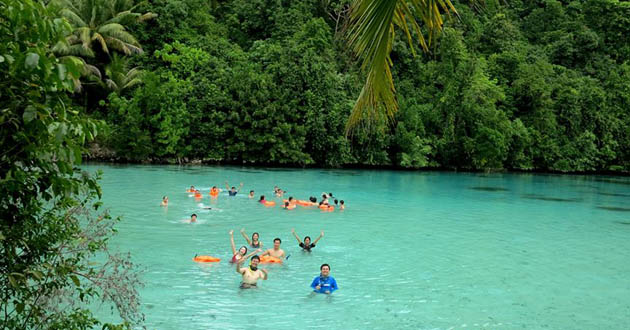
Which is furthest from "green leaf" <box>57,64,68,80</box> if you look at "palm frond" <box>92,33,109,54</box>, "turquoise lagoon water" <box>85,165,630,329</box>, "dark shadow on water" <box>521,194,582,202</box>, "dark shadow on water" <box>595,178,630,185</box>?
"dark shadow on water" <box>595,178,630,185</box>

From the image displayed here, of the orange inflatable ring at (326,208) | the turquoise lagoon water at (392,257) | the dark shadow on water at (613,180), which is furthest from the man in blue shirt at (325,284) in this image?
the dark shadow on water at (613,180)

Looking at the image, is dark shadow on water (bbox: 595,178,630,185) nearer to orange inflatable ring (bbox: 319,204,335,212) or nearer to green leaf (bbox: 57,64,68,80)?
orange inflatable ring (bbox: 319,204,335,212)

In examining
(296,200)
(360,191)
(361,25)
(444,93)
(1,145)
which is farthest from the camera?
(444,93)

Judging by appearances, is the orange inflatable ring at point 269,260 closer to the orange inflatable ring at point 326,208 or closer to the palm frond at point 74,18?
the orange inflatable ring at point 326,208

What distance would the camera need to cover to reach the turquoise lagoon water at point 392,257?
10875mm

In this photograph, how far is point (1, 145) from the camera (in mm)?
3254

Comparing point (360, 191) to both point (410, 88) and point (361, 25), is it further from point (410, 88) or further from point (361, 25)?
point (361, 25)

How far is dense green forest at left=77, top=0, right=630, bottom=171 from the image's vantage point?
1566 inches

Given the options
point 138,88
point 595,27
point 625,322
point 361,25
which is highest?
point 595,27

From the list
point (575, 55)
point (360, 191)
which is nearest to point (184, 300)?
point (360, 191)

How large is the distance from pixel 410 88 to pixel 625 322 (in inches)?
1439

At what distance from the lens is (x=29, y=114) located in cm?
309

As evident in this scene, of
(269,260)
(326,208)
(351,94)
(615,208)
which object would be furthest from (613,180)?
(269,260)

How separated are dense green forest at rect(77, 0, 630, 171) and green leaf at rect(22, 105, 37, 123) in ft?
109
